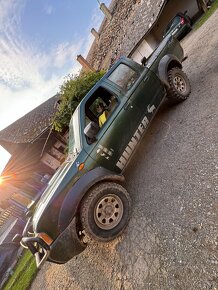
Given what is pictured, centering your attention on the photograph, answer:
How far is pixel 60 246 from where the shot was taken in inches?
154

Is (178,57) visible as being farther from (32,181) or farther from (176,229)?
(32,181)

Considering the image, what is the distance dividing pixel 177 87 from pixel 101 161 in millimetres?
2893

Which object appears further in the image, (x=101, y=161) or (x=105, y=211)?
(x=101, y=161)

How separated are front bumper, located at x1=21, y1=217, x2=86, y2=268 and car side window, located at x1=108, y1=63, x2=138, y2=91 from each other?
3.03 metres

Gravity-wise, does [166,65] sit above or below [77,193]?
below

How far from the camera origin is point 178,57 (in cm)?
668

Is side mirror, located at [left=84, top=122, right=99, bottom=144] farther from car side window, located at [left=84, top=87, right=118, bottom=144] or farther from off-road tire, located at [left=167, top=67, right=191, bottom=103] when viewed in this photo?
off-road tire, located at [left=167, top=67, right=191, bottom=103]

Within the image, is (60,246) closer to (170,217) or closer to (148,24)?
(170,217)

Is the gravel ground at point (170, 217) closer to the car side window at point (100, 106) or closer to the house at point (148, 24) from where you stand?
the car side window at point (100, 106)

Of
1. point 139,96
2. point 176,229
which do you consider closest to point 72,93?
point 139,96

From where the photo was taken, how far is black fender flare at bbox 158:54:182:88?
18.8 feet

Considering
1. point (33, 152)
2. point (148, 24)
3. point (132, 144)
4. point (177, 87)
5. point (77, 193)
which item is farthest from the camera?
point (33, 152)

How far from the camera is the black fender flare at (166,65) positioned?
18.8ft

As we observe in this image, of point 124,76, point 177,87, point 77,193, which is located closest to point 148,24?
point 177,87
